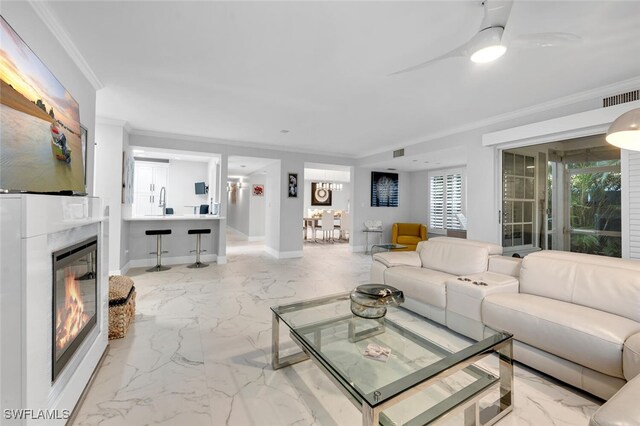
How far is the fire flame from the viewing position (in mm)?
1435

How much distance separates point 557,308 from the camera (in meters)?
1.96

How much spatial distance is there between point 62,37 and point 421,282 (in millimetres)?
3739

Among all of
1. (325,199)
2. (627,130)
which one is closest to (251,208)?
(325,199)

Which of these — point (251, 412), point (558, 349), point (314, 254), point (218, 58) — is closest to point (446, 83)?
point (218, 58)

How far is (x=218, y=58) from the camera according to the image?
2.46 m

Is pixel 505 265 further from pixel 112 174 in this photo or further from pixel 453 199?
pixel 112 174

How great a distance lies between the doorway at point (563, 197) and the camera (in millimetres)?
3074

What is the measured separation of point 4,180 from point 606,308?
3.75 metres

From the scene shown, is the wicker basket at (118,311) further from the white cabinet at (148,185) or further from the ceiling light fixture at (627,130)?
the white cabinet at (148,185)

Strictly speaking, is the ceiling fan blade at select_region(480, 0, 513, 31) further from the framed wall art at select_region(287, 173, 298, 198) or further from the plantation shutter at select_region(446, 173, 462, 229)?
the plantation shutter at select_region(446, 173, 462, 229)

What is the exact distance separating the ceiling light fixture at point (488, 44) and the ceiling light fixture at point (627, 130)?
30.4 inches

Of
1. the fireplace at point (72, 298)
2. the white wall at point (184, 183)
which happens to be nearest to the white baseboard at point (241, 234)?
the white wall at point (184, 183)

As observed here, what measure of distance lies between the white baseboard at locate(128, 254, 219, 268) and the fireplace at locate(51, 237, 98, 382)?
350 cm

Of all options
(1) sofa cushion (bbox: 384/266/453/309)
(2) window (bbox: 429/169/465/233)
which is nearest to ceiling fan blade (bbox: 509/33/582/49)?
(1) sofa cushion (bbox: 384/266/453/309)
